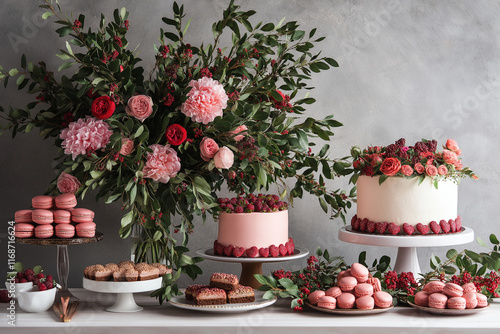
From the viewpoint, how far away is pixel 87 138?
1483mm

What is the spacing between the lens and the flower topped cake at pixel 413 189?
5.38 ft

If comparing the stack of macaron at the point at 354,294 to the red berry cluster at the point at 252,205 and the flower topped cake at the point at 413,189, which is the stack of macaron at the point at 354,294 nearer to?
the flower topped cake at the point at 413,189

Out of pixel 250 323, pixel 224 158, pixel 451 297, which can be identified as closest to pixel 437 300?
pixel 451 297

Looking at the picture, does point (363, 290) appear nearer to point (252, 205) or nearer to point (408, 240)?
point (408, 240)

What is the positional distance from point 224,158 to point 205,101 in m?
0.16

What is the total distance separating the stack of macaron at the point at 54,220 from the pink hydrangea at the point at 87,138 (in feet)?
0.52

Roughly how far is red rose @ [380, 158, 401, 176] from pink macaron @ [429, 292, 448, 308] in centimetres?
36

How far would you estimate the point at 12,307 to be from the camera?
1553 mm

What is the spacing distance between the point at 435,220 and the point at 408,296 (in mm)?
248

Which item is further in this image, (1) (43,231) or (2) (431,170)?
(2) (431,170)

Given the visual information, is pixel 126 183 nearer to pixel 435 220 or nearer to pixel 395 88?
pixel 435 220

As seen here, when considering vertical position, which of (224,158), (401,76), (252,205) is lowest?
(252,205)

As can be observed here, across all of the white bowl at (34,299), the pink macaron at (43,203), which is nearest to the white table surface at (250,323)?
the white bowl at (34,299)

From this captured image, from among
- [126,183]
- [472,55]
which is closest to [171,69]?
[126,183]
